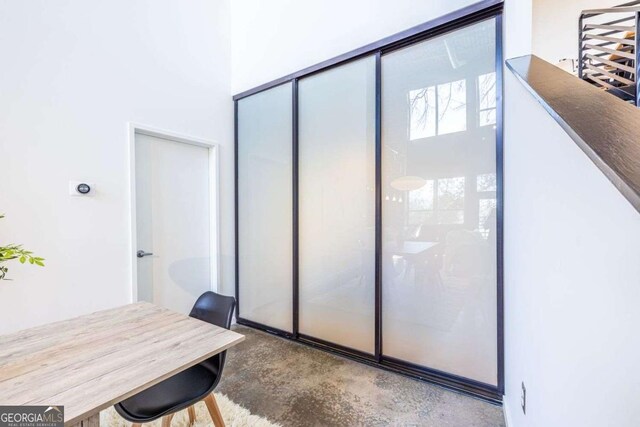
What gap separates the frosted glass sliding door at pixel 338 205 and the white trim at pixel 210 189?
1020 mm

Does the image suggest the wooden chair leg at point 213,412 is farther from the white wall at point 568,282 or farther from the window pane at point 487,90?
the window pane at point 487,90

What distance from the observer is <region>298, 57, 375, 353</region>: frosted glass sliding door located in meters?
2.46

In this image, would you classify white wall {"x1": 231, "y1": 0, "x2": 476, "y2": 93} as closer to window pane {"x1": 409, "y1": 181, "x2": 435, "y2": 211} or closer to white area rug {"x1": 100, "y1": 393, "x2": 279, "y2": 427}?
window pane {"x1": 409, "y1": 181, "x2": 435, "y2": 211}

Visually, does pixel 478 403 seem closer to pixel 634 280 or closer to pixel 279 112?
pixel 634 280

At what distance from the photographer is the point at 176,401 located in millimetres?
1363

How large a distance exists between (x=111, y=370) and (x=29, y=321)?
5.24 feet

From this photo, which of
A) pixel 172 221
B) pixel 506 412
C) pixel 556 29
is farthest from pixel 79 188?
pixel 556 29

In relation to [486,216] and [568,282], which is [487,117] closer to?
[486,216]

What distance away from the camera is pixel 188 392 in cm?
144

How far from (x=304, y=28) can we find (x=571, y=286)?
119 inches

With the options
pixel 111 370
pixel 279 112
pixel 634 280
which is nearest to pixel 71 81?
pixel 279 112

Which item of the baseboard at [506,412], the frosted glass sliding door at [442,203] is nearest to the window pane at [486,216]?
the frosted glass sliding door at [442,203]

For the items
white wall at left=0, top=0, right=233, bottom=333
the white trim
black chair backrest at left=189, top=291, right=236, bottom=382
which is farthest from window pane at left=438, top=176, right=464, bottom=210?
white wall at left=0, top=0, right=233, bottom=333

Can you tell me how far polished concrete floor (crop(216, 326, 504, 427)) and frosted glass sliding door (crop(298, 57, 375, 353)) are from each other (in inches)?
12.4
